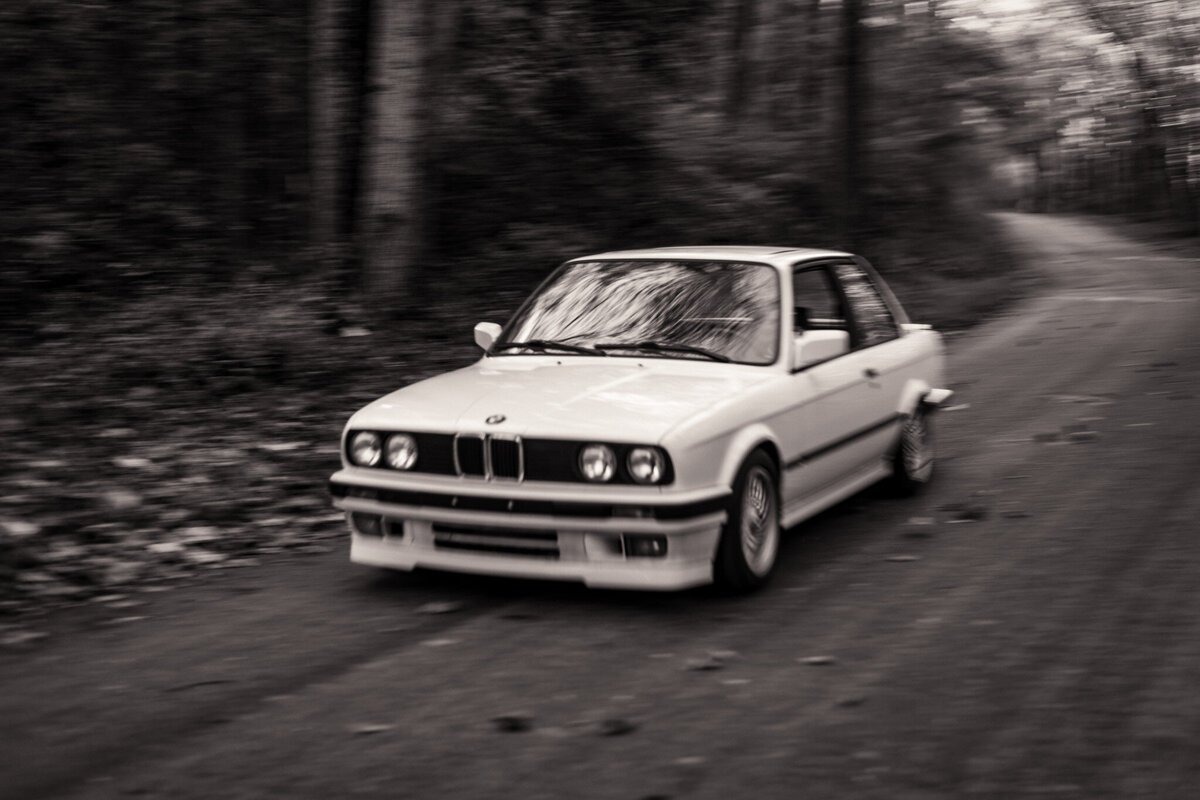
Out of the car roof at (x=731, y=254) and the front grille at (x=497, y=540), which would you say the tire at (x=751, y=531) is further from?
the car roof at (x=731, y=254)

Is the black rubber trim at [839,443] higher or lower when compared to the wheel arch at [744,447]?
lower

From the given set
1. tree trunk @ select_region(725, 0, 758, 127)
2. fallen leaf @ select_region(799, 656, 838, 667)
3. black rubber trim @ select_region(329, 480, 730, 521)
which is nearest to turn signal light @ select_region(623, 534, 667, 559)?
black rubber trim @ select_region(329, 480, 730, 521)

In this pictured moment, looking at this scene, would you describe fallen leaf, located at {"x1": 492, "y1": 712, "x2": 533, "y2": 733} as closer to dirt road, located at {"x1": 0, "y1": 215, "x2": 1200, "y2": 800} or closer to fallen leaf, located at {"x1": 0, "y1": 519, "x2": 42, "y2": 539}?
dirt road, located at {"x1": 0, "y1": 215, "x2": 1200, "y2": 800}

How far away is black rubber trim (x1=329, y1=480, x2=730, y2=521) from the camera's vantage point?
5.26m

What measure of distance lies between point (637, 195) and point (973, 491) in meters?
10.8

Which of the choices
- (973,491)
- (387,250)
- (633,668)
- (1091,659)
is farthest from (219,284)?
(1091,659)

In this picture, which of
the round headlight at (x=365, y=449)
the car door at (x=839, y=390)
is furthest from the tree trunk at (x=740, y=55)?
the round headlight at (x=365, y=449)

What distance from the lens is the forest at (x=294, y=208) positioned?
847cm

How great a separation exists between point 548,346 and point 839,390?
1500 millimetres

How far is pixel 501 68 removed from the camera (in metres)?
16.8

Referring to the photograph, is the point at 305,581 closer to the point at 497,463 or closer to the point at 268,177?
the point at 497,463

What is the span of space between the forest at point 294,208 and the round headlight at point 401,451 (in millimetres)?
1569

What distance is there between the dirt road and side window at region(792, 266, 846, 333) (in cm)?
109

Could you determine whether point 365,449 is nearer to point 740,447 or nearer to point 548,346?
point 548,346
